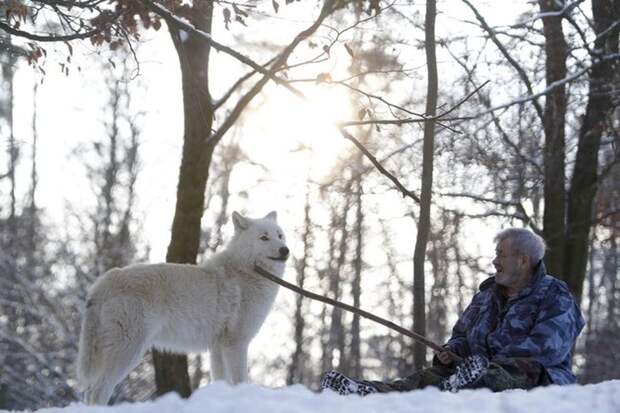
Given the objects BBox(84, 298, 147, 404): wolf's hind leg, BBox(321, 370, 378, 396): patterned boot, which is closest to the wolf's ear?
BBox(84, 298, 147, 404): wolf's hind leg

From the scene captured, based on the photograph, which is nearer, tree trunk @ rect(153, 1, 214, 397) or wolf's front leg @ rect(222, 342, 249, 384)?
wolf's front leg @ rect(222, 342, 249, 384)

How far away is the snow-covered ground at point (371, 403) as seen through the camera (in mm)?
3176

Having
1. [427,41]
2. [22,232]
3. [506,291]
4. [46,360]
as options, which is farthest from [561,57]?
[22,232]

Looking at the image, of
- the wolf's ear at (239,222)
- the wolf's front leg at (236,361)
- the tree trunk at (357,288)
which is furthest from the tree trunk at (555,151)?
the tree trunk at (357,288)

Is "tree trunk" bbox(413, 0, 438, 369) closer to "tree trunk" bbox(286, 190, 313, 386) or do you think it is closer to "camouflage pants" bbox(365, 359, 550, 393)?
"camouflage pants" bbox(365, 359, 550, 393)

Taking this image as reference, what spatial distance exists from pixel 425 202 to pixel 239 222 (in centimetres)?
190

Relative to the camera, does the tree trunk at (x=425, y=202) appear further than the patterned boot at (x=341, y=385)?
Yes

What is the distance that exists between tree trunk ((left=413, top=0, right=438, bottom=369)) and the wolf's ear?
1.76m

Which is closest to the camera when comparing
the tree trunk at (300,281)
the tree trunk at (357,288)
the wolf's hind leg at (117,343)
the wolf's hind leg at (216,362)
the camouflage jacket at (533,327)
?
the camouflage jacket at (533,327)

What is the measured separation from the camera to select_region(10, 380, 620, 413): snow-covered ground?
10.4ft

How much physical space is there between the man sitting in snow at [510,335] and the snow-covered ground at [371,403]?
1141mm

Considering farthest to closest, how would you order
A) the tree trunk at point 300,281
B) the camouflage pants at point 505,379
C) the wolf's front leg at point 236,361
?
the tree trunk at point 300,281 < the wolf's front leg at point 236,361 < the camouflage pants at point 505,379

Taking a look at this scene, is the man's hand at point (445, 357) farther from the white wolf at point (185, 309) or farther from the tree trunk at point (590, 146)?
the tree trunk at point (590, 146)

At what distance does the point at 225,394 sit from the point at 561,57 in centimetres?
986
